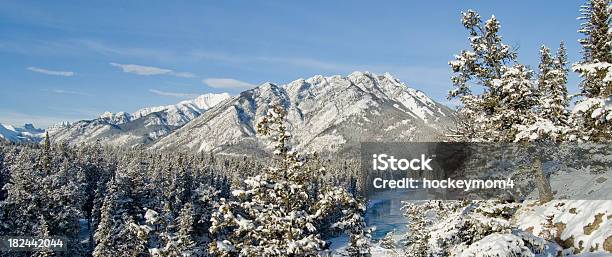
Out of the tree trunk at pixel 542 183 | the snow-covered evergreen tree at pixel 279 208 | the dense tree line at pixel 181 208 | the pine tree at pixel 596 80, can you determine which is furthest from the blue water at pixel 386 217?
the snow-covered evergreen tree at pixel 279 208

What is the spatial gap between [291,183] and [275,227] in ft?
4.82

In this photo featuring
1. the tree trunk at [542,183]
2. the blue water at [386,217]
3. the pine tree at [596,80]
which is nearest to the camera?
the pine tree at [596,80]

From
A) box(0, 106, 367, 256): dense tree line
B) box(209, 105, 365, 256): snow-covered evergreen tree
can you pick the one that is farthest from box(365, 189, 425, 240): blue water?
box(209, 105, 365, 256): snow-covered evergreen tree

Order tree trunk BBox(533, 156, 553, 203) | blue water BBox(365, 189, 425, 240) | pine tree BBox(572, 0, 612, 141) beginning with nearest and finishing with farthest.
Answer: pine tree BBox(572, 0, 612, 141)
tree trunk BBox(533, 156, 553, 203)
blue water BBox(365, 189, 425, 240)

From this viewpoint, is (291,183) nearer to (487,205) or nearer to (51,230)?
(487,205)

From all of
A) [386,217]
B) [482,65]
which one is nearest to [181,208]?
[482,65]

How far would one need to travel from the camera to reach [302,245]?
567 inches

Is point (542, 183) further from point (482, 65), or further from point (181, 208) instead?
point (181, 208)

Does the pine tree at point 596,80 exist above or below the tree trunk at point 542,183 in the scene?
above

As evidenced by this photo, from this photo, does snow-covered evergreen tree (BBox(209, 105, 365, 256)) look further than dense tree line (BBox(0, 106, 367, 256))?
No

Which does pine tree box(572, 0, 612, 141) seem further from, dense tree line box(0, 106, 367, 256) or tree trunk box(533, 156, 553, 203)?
dense tree line box(0, 106, 367, 256)

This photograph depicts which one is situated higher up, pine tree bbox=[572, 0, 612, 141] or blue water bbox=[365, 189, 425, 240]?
pine tree bbox=[572, 0, 612, 141]

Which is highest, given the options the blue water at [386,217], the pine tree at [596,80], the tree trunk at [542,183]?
the pine tree at [596,80]

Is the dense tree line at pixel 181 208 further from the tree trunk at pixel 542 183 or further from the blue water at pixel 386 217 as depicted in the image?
the blue water at pixel 386 217
